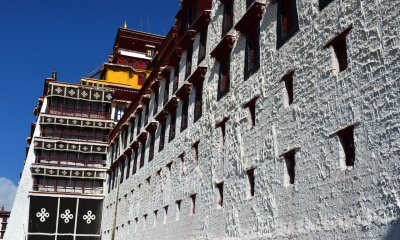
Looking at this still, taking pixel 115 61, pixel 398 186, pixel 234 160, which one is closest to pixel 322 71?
pixel 398 186

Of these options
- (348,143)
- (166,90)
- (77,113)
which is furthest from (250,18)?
(77,113)

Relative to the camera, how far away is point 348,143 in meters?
11.0

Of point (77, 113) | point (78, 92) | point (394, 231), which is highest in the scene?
point (78, 92)

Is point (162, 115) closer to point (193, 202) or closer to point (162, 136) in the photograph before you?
point (162, 136)

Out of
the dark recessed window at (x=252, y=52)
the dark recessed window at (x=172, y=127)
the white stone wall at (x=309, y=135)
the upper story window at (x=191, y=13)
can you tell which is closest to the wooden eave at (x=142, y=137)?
the dark recessed window at (x=172, y=127)

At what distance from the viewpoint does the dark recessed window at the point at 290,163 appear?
1303 centimetres

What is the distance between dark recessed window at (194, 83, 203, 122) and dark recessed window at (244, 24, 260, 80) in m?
4.46

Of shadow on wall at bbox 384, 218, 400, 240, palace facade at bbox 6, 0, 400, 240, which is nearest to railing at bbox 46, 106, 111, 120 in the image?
palace facade at bbox 6, 0, 400, 240

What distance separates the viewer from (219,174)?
17.7m

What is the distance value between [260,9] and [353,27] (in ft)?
17.0

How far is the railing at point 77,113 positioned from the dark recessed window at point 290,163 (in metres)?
33.4

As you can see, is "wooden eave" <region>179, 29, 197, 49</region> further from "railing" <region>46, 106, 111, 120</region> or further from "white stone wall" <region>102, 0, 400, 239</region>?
"railing" <region>46, 106, 111, 120</region>

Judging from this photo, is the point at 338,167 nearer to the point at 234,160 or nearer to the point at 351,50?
the point at 351,50

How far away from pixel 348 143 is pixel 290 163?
8.05ft
